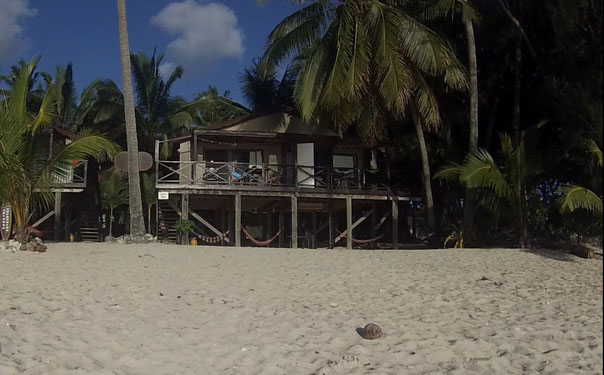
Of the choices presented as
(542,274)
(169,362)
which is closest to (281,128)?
(542,274)

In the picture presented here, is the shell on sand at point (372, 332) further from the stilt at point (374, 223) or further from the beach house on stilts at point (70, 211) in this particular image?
the stilt at point (374, 223)

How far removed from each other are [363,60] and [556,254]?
7481 mm

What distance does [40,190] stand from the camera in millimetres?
11531

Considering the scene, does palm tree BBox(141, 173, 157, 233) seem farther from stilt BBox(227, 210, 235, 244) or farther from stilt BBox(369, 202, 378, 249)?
stilt BBox(369, 202, 378, 249)

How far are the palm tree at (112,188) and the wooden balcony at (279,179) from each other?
19.6 ft

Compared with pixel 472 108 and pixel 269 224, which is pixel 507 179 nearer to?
pixel 472 108

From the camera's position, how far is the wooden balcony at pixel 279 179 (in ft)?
62.2

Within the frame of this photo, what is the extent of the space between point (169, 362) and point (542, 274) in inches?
282

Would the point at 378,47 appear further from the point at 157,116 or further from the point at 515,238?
the point at 157,116

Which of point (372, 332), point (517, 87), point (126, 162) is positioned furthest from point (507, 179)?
point (126, 162)

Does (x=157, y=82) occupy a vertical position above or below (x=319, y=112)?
above

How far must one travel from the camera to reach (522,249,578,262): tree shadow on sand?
1178 cm

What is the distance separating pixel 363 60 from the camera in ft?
54.5

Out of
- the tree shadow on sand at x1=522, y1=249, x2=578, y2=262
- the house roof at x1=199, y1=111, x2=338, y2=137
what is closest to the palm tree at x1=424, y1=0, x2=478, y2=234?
the tree shadow on sand at x1=522, y1=249, x2=578, y2=262
